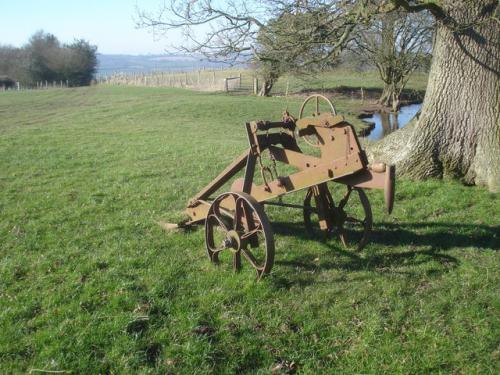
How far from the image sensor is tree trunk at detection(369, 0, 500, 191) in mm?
8258

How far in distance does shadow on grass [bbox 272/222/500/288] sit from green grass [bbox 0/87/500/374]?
25 mm

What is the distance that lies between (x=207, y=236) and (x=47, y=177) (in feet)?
20.7

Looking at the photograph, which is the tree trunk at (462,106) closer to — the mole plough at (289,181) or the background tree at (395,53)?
the mole plough at (289,181)

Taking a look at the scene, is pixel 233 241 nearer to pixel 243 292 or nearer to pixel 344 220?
pixel 243 292

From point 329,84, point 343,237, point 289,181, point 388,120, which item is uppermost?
point 329,84

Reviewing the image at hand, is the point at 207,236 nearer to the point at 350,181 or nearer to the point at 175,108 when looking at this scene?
the point at 350,181

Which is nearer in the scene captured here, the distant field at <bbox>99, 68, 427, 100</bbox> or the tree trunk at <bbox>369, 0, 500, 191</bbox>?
the tree trunk at <bbox>369, 0, 500, 191</bbox>

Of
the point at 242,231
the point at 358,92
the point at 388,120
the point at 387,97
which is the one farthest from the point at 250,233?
the point at 358,92

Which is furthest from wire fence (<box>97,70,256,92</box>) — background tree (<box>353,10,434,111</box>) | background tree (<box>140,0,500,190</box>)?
background tree (<box>140,0,500,190</box>)

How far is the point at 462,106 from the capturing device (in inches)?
335

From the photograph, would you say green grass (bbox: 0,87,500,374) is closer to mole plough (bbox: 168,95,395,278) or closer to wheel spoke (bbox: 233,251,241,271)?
wheel spoke (bbox: 233,251,241,271)

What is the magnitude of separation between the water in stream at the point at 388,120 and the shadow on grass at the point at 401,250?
17.9 meters

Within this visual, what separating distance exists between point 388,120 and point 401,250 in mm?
26758

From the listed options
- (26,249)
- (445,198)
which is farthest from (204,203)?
(445,198)
